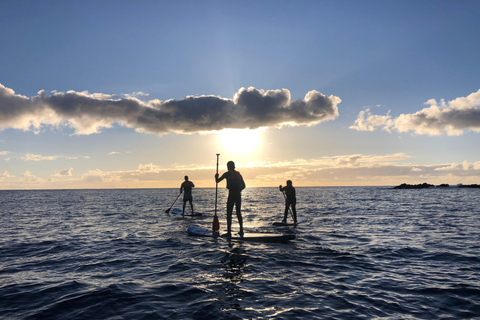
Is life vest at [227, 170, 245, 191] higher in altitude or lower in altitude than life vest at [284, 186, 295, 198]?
higher

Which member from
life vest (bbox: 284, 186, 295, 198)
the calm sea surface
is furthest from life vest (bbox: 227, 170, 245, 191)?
life vest (bbox: 284, 186, 295, 198)

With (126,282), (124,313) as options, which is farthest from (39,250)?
(124,313)

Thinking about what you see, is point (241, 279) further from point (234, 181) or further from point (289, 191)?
point (289, 191)

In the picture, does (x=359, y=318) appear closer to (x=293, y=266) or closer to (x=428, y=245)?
(x=293, y=266)

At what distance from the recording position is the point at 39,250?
11516 mm

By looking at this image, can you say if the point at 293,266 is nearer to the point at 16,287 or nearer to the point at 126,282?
the point at 126,282

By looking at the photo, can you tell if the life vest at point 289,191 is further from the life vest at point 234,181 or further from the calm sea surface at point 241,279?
the life vest at point 234,181

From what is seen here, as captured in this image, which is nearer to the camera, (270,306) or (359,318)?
(359,318)

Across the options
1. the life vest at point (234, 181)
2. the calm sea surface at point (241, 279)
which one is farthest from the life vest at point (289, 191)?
the life vest at point (234, 181)

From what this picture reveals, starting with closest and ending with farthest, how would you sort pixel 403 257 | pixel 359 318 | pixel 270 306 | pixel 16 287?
pixel 359 318, pixel 270 306, pixel 16 287, pixel 403 257

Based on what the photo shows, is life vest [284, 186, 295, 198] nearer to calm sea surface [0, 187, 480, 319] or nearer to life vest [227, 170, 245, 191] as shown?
calm sea surface [0, 187, 480, 319]

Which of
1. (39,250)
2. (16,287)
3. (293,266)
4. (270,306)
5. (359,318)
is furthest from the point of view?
(39,250)

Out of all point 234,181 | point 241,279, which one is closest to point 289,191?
point 234,181

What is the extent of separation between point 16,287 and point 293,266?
24.2 feet
